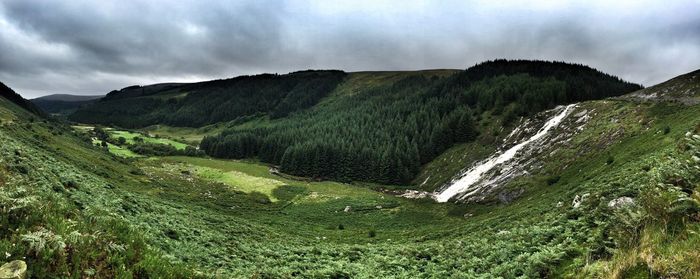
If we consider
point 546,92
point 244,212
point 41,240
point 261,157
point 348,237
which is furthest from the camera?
point 261,157

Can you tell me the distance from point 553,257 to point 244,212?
55.3 meters

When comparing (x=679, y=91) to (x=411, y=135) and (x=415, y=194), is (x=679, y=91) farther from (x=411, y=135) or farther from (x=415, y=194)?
(x=411, y=135)

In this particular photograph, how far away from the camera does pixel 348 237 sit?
4731 cm

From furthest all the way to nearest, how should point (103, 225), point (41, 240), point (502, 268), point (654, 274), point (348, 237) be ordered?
point (348, 237) → point (502, 268) → point (103, 225) → point (41, 240) → point (654, 274)

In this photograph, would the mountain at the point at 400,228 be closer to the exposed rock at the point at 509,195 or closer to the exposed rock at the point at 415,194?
the exposed rock at the point at 509,195

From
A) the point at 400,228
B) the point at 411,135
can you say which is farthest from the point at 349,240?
the point at 411,135

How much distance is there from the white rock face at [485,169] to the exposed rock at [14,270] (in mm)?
75933

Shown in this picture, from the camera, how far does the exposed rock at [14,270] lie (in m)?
8.23

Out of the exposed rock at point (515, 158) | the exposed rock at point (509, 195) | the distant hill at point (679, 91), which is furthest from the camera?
the exposed rock at point (515, 158)

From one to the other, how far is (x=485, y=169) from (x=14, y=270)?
299 feet

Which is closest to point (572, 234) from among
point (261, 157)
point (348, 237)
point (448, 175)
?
point (348, 237)

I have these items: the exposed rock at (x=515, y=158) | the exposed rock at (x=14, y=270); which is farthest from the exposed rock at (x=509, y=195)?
the exposed rock at (x=14, y=270)

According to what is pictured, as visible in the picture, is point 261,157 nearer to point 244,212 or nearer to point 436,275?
point 244,212

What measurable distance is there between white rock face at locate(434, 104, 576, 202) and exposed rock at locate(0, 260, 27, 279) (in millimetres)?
75933
